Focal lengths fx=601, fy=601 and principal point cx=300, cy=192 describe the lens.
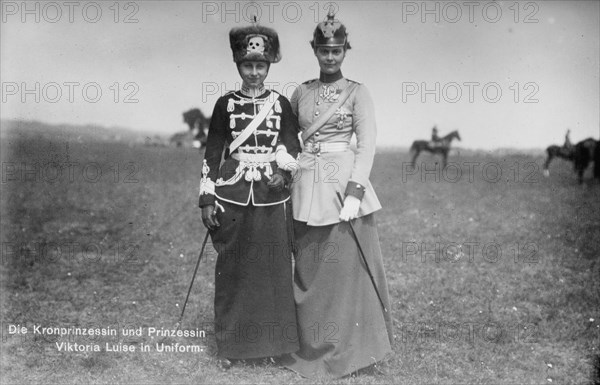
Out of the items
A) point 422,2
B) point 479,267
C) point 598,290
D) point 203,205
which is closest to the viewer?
point 203,205

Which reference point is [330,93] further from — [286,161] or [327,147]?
[286,161]

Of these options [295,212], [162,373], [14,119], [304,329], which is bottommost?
[162,373]

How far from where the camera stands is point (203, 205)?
12.8 ft

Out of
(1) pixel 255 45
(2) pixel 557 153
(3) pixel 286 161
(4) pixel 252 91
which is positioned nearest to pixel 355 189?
(3) pixel 286 161

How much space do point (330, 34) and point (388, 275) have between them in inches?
138

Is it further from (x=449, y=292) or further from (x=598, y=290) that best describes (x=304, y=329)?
(x=598, y=290)

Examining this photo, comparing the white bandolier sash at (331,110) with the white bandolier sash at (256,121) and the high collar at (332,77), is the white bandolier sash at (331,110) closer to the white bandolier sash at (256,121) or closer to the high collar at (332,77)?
the high collar at (332,77)

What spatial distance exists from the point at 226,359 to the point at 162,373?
450mm

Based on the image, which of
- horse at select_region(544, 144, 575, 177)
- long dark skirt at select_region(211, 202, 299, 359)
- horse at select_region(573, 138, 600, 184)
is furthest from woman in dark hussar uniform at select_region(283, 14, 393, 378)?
horse at select_region(544, 144, 575, 177)

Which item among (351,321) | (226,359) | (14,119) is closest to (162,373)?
(226,359)

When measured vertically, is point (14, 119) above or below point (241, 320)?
above

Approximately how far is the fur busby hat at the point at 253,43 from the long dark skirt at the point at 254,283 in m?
0.96

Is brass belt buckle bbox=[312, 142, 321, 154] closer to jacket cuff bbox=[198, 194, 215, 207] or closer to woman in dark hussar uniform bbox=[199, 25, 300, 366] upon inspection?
woman in dark hussar uniform bbox=[199, 25, 300, 366]

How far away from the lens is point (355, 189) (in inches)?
149
